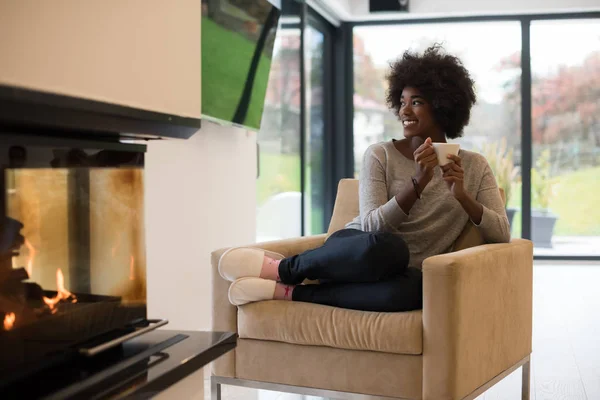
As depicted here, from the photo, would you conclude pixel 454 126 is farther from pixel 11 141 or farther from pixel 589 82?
pixel 589 82

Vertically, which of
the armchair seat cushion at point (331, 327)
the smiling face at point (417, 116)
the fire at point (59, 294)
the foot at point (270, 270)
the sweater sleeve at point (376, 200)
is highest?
the smiling face at point (417, 116)

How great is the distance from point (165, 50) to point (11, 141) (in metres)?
0.49

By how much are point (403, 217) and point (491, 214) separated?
0.97 ft

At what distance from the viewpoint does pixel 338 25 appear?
6980mm

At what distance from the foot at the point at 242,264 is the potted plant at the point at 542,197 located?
193 inches

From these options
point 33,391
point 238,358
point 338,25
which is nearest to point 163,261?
point 238,358

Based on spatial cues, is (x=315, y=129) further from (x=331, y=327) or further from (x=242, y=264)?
(x=331, y=327)

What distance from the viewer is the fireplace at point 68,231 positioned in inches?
52.4

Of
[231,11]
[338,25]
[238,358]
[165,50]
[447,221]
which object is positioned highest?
[338,25]

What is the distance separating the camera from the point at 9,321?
1340mm

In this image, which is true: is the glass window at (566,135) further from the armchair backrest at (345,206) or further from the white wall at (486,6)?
the armchair backrest at (345,206)

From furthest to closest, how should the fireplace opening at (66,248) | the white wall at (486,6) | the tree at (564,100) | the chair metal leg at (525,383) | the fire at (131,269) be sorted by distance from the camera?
the tree at (564,100) → the white wall at (486,6) → the chair metal leg at (525,383) → the fire at (131,269) → the fireplace opening at (66,248)

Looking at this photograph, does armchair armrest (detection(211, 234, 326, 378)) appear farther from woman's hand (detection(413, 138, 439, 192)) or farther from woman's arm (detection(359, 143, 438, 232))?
woman's hand (detection(413, 138, 439, 192))

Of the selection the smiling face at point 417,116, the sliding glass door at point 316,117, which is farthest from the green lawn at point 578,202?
the smiling face at point 417,116
